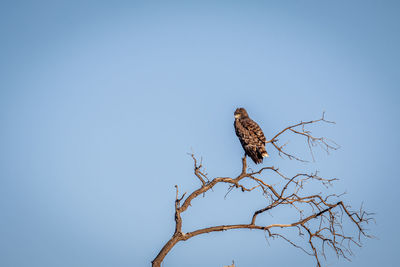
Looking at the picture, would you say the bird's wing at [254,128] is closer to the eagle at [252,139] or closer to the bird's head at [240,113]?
the eagle at [252,139]

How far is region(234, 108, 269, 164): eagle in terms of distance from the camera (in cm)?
1008

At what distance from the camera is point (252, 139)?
10.2 m

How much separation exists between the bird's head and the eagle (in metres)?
0.44

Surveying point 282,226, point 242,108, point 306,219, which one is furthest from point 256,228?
point 242,108

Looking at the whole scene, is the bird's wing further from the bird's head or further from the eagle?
the bird's head

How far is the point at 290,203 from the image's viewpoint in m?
6.82

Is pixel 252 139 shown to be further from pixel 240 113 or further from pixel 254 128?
pixel 240 113

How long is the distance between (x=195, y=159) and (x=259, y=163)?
3820 mm

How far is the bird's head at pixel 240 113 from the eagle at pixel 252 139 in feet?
1.46

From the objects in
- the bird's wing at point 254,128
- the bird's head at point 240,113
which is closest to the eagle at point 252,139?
the bird's wing at point 254,128

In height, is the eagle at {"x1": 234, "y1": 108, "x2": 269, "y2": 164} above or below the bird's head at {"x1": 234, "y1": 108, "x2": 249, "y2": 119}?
below

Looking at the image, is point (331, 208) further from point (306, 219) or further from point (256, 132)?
point (256, 132)

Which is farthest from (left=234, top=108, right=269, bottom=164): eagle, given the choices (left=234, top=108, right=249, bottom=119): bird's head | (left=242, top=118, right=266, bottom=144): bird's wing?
(left=234, top=108, right=249, bottom=119): bird's head

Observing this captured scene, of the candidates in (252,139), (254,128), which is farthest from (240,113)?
(252,139)
